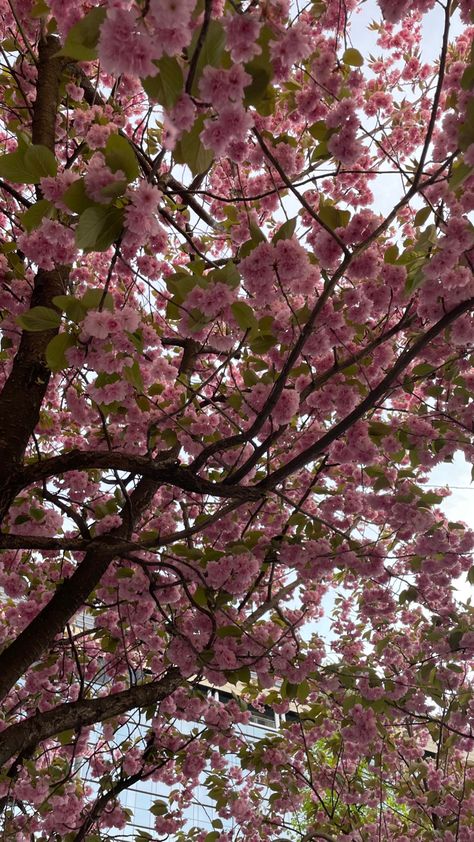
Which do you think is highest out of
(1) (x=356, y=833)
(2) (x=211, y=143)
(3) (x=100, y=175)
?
(2) (x=211, y=143)

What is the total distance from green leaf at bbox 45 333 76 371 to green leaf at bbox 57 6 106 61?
734mm

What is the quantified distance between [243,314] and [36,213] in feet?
2.14

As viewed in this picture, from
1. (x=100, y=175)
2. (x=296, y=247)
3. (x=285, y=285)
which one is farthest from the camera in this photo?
(x=285, y=285)

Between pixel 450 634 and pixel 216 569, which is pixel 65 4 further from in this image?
pixel 450 634

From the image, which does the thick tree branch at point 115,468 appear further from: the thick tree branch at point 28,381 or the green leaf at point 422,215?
the green leaf at point 422,215

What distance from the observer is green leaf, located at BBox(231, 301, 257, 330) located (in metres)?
1.92

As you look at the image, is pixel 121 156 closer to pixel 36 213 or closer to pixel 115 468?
pixel 36 213

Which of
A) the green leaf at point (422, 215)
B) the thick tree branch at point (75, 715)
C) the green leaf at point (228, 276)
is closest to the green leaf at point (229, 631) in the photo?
the thick tree branch at point (75, 715)

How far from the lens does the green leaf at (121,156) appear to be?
1.48 m

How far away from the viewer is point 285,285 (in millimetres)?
2189

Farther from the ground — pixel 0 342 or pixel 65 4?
pixel 65 4

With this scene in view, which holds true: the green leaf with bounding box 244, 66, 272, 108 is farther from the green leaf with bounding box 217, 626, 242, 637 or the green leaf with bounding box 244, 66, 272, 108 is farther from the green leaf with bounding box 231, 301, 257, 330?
the green leaf with bounding box 217, 626, 242, 637

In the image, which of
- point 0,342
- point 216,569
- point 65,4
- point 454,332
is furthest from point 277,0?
point 216,569

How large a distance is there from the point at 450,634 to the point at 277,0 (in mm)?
3203
